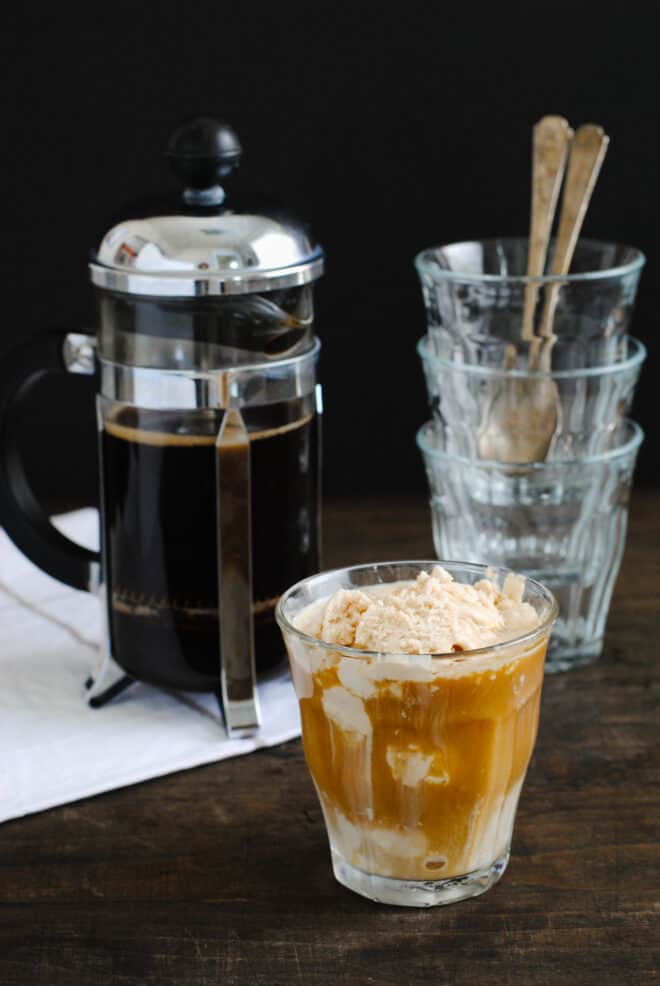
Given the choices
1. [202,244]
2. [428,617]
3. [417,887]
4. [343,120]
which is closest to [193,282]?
[202,244]

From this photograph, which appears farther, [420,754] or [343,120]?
[343,120]

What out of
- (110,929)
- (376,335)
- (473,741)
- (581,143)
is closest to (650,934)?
(473,741)

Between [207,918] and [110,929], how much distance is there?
5 centimetres

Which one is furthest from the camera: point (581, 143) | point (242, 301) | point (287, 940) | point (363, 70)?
point (363, 70)

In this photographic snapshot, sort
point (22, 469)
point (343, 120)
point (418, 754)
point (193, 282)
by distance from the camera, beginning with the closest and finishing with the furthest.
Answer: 1. point (418, 754)
2. point (193, 282)
3. point (22, 469)
4. point (343, 120)

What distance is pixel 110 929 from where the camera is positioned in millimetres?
723

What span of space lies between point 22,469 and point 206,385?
0.18 m

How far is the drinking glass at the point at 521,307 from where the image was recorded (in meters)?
1.02

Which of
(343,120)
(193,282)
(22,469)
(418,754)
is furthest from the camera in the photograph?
(343,120)

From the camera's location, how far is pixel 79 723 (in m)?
0.95

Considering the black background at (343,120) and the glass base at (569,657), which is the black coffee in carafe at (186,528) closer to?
the glass base at (569,657)

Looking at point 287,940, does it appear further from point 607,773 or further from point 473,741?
point 607,773

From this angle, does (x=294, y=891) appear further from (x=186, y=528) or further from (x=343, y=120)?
(x=343, y=120)

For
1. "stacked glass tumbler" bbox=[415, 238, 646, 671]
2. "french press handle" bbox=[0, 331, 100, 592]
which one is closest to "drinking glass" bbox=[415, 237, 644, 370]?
"stacked glass tumbler" bbox=[415, 238, 646, 671]
